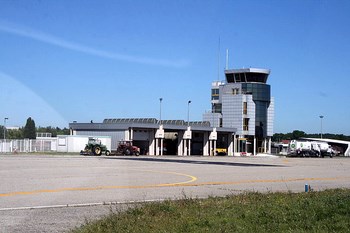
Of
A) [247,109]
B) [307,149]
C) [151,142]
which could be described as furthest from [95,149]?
[247,109]

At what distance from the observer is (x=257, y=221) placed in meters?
10.2

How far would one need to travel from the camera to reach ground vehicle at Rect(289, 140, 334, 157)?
101312 millimetres

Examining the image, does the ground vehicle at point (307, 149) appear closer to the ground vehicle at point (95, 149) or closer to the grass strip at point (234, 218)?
the ground vehicle at point (95, 149)

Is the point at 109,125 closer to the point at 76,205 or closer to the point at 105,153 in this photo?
the point at 105,153

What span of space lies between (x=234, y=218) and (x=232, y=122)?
353 feet

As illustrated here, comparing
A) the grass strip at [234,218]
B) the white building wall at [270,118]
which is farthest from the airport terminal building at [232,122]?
the grass strip at [234,218]

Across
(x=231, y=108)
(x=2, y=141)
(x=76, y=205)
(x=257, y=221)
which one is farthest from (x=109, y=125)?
(x=257, y=221)

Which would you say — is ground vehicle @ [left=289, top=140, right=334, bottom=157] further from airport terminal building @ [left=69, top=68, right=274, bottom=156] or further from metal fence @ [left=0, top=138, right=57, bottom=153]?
metal fence @ [left=0, top=138, right=57, bottom=153]

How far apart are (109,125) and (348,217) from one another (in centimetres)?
8206

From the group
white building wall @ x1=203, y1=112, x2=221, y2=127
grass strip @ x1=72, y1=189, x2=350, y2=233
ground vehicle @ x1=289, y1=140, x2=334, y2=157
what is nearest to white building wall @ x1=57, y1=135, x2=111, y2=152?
ground vehicle @ x1=289, y1=140, x2=334, y2=157

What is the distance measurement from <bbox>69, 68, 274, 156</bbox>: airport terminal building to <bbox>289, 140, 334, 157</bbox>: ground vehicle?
1457 centimetres

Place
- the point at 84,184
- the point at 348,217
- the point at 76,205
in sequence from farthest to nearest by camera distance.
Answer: the point at 84,184 < the point at 76,205 < the point at 348,217

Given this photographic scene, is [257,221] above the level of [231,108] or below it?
below

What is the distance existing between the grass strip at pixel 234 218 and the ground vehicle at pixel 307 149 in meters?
90.8
